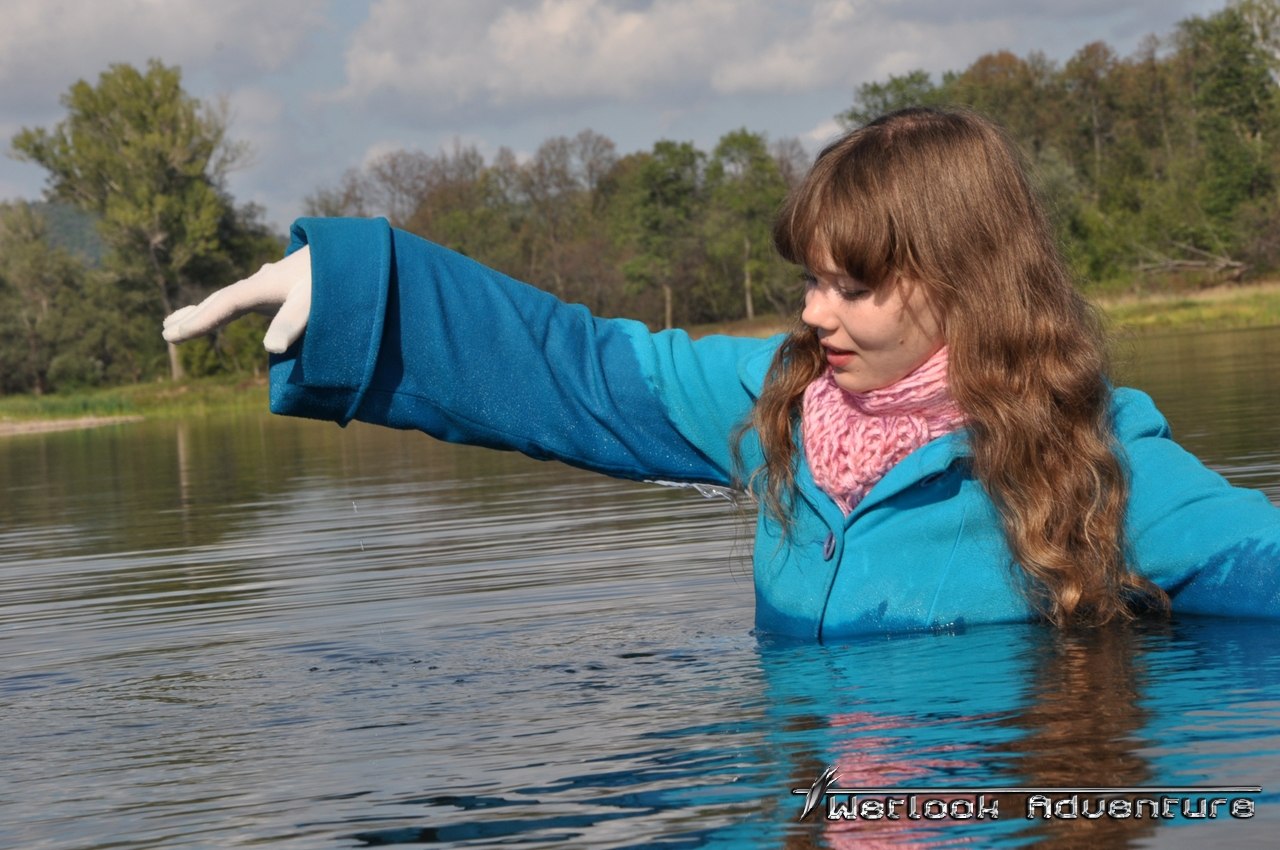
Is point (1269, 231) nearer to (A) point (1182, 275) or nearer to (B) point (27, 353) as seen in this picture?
(A) point (1182, 275)

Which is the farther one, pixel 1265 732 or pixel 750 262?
pixel 750 262

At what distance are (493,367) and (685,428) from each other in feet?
1.38

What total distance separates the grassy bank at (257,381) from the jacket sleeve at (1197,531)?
28421mm

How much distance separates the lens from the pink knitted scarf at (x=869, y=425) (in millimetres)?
2809

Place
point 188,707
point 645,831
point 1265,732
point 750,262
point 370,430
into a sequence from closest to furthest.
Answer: point 645,831, point 1265,732, point 188,707, point 370,430, point 750,262

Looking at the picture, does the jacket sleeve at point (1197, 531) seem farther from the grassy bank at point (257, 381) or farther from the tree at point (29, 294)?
the tree at point (29, 294)

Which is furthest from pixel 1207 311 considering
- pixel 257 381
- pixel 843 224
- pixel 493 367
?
pixel 493 367

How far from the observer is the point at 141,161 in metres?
54.5

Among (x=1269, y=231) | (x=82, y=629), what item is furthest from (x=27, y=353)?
(x=82, y=629)

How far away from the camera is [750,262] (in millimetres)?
65312

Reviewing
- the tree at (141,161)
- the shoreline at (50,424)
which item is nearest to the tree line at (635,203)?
the tree at (141,161)

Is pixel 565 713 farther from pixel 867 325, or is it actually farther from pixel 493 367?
pixel 867 325

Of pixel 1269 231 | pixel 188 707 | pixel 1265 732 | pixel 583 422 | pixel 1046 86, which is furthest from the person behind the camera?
pixel 1046 86

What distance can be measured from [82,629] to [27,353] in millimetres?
59294
